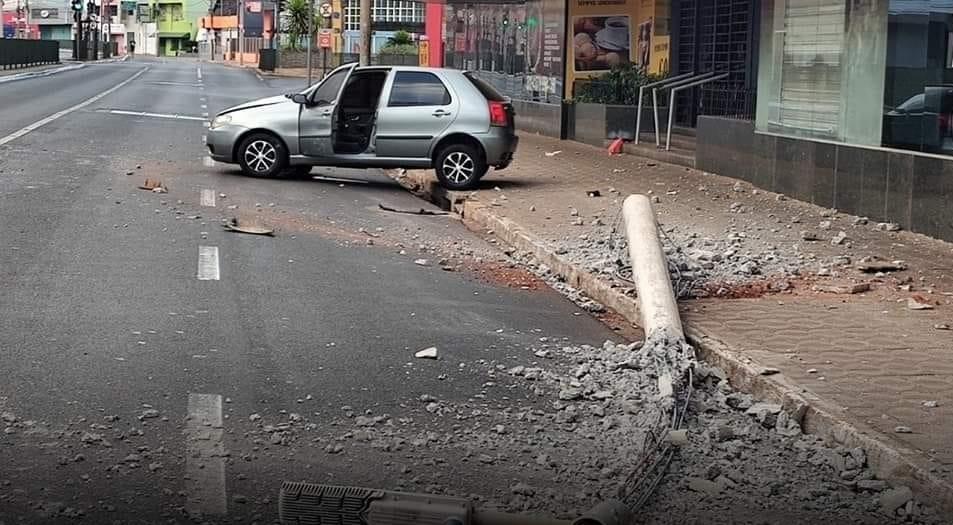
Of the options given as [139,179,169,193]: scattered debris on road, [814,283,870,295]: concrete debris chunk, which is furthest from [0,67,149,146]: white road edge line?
[814,283,870,295]: concrete debris chunk

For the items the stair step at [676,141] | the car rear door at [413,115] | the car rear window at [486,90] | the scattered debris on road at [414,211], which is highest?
the car rear window at [486,90]

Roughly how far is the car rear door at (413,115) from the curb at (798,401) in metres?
5.03

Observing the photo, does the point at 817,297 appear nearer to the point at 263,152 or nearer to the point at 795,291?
the point at 795,291

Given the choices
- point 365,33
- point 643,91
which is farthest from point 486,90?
point 365,33

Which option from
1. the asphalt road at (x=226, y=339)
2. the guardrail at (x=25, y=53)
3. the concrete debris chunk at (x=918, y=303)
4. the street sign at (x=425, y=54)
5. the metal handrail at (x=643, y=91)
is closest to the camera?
the asphalt road at (x=226, y=339)

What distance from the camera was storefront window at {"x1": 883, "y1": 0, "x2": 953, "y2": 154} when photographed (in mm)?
12891

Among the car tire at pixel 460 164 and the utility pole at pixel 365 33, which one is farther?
the utility pole at pixel 365 33

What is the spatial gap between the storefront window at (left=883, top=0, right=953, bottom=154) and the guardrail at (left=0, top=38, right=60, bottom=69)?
58.6 metres

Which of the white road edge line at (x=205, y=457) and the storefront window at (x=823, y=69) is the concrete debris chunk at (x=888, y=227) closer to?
the storefront window at (x=823, y=69)

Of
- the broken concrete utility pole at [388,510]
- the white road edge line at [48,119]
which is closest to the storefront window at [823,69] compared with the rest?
the broken concrete utility pole at [388,510]

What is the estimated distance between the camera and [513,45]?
1243 inches

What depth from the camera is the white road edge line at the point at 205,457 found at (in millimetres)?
5590

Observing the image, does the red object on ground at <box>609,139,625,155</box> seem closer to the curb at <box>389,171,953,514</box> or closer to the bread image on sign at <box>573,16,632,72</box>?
the bread image on sign at <box>573,16,632,72</box>

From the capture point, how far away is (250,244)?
12.3 metres
